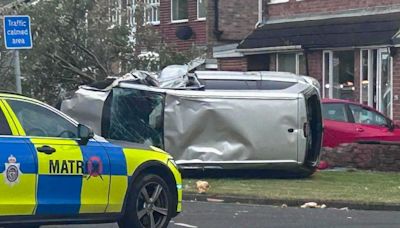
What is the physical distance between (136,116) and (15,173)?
8374 millimetres

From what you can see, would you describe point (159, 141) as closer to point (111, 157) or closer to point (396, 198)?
point (396, 198)

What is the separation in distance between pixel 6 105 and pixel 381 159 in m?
12.0

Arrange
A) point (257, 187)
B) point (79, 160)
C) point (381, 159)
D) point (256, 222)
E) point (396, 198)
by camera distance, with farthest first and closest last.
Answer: point (381, 159) → point (257, 187) → point (396, 198) → point (256, 222) → point (79, 160)

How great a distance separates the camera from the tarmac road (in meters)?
12.9

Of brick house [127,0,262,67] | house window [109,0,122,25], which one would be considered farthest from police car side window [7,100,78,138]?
brick house [127,0,262,67]

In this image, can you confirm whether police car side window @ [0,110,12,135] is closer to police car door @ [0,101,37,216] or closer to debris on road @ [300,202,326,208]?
police car door @ [0,101,37,216]

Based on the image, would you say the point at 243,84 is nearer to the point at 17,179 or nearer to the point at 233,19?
the point at 17,179

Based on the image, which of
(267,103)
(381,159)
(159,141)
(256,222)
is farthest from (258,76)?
(256,222)

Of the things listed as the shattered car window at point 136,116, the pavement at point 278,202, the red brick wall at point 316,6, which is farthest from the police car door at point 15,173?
the red brick wall at point 316,6

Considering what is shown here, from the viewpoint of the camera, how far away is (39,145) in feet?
33.1

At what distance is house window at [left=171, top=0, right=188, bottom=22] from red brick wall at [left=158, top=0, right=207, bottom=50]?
157mm

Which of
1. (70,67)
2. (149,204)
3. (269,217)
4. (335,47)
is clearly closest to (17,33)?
(269,217)

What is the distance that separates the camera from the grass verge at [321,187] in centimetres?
1567

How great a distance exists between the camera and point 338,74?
2638cm
